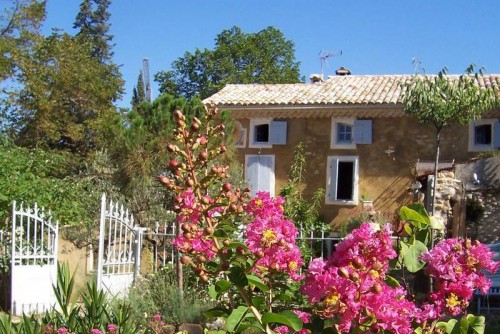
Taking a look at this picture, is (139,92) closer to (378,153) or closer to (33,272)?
(378,153)

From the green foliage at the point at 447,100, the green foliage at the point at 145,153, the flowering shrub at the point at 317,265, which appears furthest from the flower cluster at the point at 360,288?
the green foliage at the point at 447,100

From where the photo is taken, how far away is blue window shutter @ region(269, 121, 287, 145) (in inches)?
765

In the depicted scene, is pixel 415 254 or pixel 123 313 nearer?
pixel 415 254

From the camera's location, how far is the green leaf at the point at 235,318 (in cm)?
232

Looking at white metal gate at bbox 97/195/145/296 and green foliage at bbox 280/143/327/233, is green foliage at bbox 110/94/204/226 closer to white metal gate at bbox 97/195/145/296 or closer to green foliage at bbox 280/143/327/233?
white metal gate at bbox 97/195/145/296

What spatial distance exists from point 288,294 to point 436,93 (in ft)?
36.2

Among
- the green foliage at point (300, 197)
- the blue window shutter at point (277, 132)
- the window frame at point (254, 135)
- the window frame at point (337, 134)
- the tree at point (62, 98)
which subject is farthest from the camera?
the tree at point (62, 98)

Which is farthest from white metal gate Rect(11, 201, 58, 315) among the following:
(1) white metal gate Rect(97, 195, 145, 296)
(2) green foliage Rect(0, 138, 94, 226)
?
(2) green foliage Rect(0, 138, 94, 226)

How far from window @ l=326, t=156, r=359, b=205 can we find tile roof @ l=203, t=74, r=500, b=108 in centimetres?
170

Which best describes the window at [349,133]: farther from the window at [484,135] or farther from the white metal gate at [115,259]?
the white metal gate at [115,259]

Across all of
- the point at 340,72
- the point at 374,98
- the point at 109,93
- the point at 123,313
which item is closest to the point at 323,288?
the point at 123,313

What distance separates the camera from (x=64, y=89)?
23438 millimetres

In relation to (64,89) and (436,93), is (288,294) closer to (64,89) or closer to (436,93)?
(436,93)

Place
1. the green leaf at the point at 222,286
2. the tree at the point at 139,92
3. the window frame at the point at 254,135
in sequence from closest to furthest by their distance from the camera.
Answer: the green leaf at the point at 222,286, the window frame at the point at 254,135, the tree at the point at 139,92
